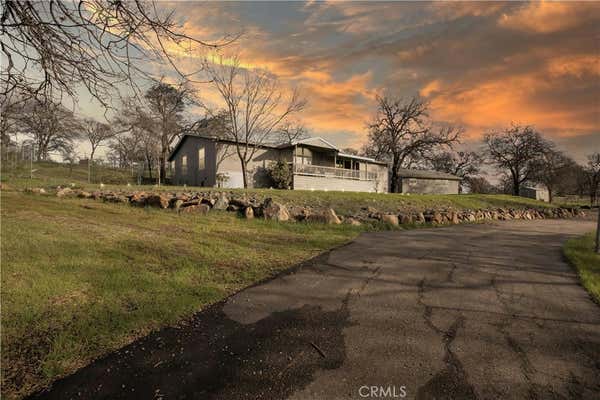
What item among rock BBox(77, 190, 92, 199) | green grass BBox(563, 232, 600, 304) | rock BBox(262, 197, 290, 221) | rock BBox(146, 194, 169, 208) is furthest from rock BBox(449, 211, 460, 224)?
rock BBox(77, 190, 92, 199)

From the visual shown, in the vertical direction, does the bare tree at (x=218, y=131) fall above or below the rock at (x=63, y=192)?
above

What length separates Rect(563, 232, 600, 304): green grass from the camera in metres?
4.50

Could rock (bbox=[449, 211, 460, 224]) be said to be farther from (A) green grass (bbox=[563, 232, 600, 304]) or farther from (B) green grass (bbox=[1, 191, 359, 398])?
(B) green grass (bbox=[1, 191, 359, 398])

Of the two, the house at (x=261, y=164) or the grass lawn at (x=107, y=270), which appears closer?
the grass lawn at (x=107, y=270)

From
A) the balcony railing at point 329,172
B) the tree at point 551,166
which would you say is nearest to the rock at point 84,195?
the balcony railing at point 329,172

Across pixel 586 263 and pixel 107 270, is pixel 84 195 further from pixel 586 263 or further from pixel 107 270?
pixel 586 263

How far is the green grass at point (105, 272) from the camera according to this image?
2.72 meters

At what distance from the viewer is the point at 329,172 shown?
2762 cm

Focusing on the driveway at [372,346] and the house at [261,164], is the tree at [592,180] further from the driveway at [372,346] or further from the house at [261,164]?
the driveway at [372,346]

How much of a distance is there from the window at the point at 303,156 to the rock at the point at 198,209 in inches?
A: 670

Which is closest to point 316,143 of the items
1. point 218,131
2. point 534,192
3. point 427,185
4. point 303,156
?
point 303,156

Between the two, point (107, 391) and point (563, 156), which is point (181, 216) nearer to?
point (107, 391)

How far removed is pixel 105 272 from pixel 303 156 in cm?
2432

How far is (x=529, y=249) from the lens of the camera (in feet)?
24.9
